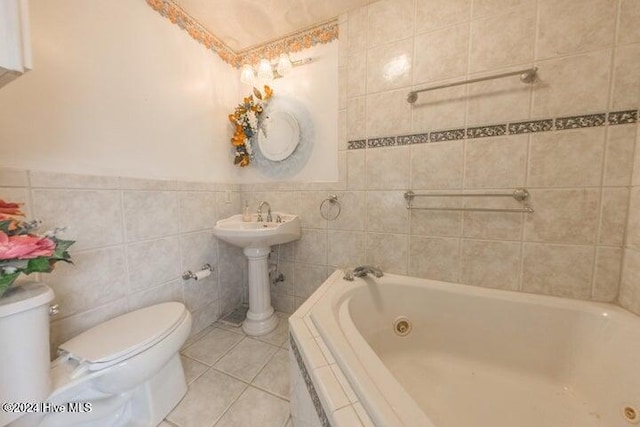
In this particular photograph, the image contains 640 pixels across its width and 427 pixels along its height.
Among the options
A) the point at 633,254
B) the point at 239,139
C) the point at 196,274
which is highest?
the point at 239,139

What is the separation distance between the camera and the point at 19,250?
62 centimetres

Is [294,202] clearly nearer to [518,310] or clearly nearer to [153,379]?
[153,379]

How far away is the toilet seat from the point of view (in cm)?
79

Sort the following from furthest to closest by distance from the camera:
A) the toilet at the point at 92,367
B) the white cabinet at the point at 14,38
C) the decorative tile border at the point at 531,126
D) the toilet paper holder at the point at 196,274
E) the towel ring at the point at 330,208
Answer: the towel ring at the point at 330,208 → the toilet paper holder at the point at 196,274 → the decorative tile border at the point at 531,126 → the toilet at the point at 92,367 → the white cabinet at the point at 14,38

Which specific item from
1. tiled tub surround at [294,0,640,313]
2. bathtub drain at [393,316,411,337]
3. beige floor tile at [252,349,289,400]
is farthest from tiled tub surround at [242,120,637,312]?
beige floor tile at [252,349,289,400]

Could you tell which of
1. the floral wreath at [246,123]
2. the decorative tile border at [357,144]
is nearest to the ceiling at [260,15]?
the floral wreath at [246,123]

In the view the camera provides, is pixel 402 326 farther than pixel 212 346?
No

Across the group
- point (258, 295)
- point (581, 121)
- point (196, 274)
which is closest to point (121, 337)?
point (196, 274)

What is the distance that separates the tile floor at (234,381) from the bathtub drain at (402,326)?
0.64 meters

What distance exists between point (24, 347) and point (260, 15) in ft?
6.17

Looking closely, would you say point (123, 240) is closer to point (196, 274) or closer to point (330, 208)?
point (196, 274)

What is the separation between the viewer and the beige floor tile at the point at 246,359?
1.20m

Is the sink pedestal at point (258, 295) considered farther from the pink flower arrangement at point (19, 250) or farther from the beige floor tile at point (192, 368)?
the pink flower arrangement at point (19, 250)

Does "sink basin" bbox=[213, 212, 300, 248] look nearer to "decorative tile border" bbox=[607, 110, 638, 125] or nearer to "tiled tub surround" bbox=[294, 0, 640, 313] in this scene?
A: "tiled tub surround" bbox=[294, 0, 640, 313]
